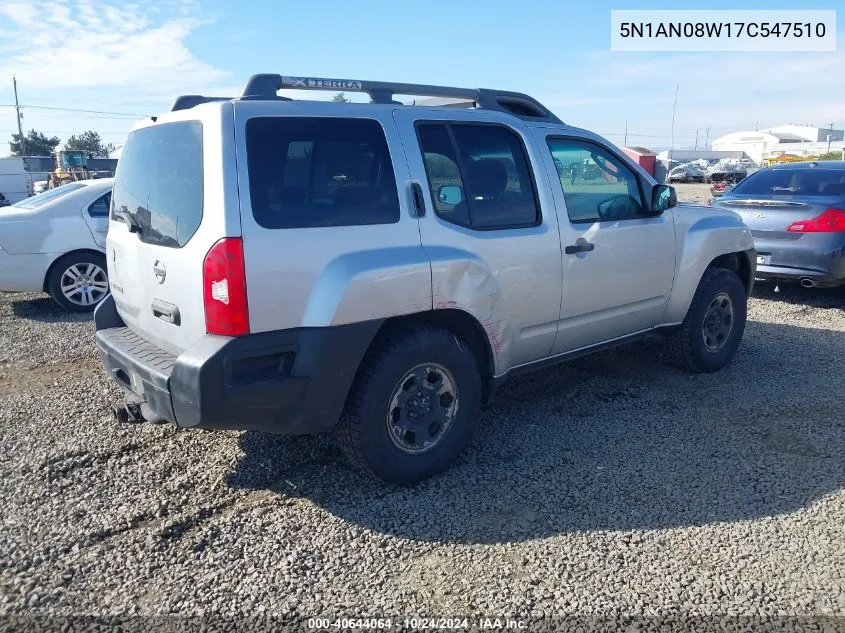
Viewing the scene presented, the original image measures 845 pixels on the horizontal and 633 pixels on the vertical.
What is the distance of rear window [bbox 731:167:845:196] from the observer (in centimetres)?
805

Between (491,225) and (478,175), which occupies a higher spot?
(478,175)

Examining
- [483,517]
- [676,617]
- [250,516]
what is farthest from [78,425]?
[676,617]

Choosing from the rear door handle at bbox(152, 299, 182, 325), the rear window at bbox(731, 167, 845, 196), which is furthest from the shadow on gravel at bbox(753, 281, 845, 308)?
the rear door handle at bbox(152, 299, 182, 325)

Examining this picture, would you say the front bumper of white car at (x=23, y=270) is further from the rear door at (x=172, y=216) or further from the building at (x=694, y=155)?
the building at (x=694, y=155)

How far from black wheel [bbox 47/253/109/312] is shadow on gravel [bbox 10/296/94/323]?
0.14 metres

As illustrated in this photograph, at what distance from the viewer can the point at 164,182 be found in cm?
339

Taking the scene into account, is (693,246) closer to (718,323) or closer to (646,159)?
(718,323)

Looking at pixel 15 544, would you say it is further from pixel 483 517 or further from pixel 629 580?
pixel 629 580

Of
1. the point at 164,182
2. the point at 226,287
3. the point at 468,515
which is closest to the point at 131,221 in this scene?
the point at 164,182

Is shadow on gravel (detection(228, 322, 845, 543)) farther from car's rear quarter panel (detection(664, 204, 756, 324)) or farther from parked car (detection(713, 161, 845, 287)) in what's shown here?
parked car (detection(713, 161, 845, 287))

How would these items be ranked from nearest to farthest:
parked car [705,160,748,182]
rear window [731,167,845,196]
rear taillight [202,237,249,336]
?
rear taillight [202,237,249,336] < rear window [731,167,845,196] < parked car [705,160,748,182]

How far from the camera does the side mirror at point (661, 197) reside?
4.72 metres

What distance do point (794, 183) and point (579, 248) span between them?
18.6 ft

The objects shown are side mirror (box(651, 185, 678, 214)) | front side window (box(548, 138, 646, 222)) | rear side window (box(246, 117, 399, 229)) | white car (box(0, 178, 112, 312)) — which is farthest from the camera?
white car (box(0, 178, 112, 312))
